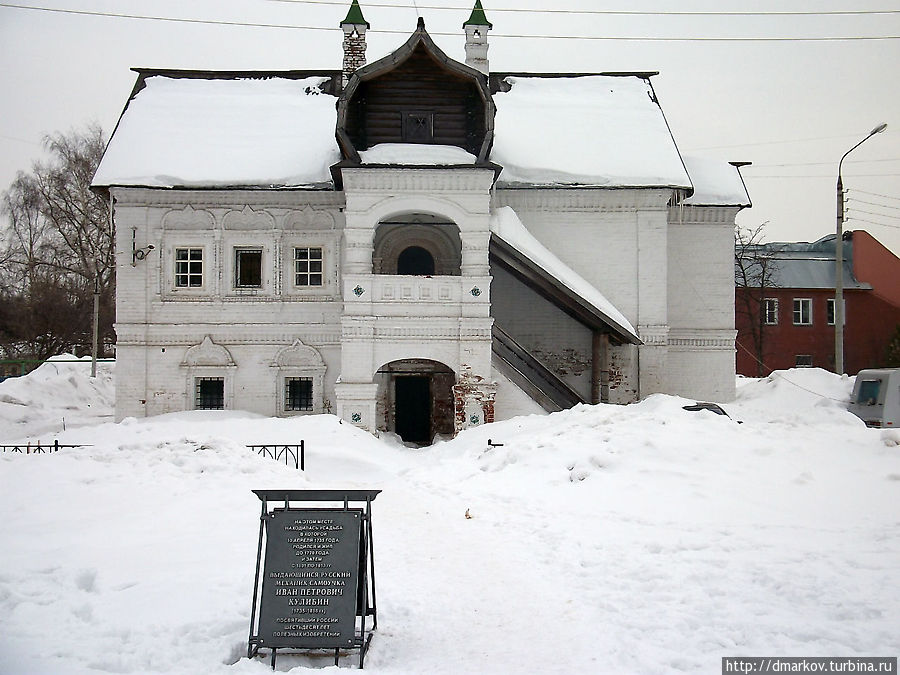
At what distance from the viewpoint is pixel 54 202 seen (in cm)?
3506

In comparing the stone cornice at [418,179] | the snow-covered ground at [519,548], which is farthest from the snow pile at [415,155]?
the snow-covered ground at [519,548]

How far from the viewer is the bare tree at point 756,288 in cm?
3692

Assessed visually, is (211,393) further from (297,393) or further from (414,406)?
(414,406)

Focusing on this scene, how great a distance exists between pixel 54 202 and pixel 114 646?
1375 inches

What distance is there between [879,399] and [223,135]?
1842 centimetres

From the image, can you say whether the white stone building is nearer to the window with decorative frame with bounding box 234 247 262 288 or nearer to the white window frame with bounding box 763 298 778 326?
the window with decorative frame with bounding box 234 247 262 288

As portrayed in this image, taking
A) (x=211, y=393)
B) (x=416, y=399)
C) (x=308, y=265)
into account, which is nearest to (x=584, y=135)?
(x=308, y=265)

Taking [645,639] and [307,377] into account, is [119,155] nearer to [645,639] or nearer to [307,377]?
[307,377]

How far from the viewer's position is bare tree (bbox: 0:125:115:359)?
34812 mm

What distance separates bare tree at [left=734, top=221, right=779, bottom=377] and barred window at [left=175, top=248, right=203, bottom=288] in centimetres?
2649

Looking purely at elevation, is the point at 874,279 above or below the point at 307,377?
above

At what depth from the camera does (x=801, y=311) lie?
37562mm

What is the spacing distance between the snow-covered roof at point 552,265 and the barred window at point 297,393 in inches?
248

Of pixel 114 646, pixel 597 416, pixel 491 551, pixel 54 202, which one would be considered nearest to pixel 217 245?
pixel 597 416
